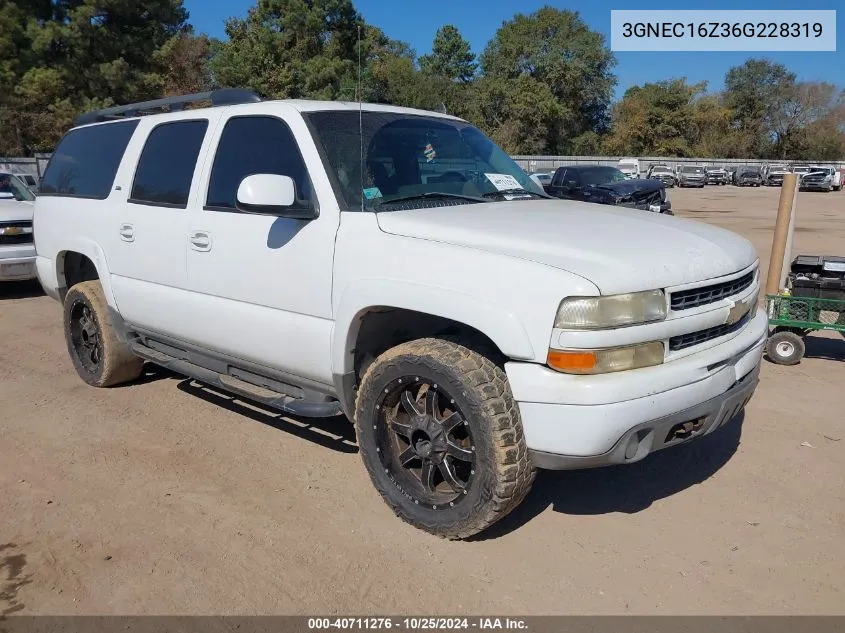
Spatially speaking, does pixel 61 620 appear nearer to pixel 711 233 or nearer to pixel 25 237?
pixel 711 233

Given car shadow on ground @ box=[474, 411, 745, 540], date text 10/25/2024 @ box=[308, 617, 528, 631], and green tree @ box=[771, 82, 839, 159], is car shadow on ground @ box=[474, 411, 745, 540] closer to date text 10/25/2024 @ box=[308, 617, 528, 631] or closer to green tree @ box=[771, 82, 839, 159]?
date text 10/25/2024 @ box=[308, 617, 528, 631]

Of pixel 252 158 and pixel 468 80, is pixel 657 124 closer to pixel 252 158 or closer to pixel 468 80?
pixel 468 80

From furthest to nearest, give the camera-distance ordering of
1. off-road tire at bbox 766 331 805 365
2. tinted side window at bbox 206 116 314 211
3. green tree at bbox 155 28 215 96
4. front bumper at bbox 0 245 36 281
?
1. green tree at bbox 155 28 215 96
2. front bumper at bbox 0 245 36 281
3. off-road tire at bbox 766 331 805 365
4. tinted side window at bbox 206 116 314 211

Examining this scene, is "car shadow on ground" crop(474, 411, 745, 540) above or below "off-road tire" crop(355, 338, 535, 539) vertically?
below

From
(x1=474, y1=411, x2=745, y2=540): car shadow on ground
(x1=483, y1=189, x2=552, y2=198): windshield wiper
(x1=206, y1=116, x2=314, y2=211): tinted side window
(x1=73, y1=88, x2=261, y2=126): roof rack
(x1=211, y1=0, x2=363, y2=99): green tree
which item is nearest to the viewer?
(x1=474, y1=411, x2=745, y2=540): car shadow on ground

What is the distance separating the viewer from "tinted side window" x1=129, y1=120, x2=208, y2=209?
455cm

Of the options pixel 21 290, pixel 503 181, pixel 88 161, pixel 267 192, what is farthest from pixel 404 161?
pixel 21 290

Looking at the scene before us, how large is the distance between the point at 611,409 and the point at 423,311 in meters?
0.89

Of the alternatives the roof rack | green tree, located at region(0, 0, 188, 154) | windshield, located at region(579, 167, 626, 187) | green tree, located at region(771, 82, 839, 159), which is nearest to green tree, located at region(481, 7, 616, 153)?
green tree, located at region(771, 82, 839, 159)

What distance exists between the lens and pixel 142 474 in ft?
13.8

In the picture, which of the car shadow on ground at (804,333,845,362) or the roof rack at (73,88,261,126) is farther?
the car shadow on ground at (804,333,845,362)

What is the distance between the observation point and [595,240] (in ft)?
10.7

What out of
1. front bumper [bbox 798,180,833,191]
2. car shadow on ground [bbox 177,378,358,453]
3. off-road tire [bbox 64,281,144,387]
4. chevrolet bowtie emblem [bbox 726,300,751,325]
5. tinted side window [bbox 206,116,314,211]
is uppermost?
tinted side window [bbox 206,116,314,211]

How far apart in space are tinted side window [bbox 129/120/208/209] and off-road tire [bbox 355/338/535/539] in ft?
6.28
